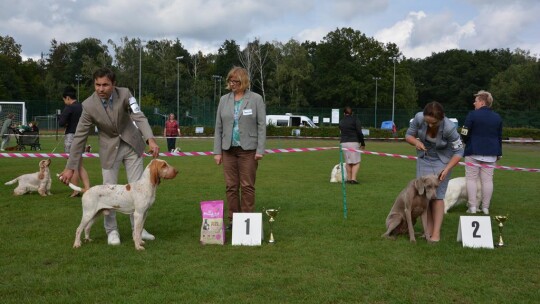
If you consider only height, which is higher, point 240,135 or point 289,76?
point 289,76

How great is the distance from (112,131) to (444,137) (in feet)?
12.1

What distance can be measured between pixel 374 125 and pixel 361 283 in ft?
163

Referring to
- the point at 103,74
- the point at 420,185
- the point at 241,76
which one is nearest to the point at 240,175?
the point at 241,76

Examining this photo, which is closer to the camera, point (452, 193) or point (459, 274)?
point (459, 274)

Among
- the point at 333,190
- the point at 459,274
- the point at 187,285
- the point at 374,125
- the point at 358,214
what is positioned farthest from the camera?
the point at 374,125

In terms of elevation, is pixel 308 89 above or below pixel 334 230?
above

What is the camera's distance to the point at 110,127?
557 cm

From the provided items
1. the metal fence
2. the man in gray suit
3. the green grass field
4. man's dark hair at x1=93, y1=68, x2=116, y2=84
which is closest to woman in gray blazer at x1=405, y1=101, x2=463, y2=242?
the green grass field

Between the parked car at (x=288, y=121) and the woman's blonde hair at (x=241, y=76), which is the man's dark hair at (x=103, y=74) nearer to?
the woman's blonde hair at (x=241, y=76)

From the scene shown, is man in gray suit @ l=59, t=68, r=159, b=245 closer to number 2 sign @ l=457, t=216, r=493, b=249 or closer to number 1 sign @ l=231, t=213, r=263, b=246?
number 1 sign @ l=231, t=213, r=263, b=246

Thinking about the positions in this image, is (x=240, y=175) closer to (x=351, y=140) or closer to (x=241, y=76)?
(x=241, y=76)

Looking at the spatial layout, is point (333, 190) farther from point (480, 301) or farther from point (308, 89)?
point (308, 89)

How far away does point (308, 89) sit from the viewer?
68.2 metres

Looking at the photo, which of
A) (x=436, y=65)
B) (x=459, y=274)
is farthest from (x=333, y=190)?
(x=436, y=65)
